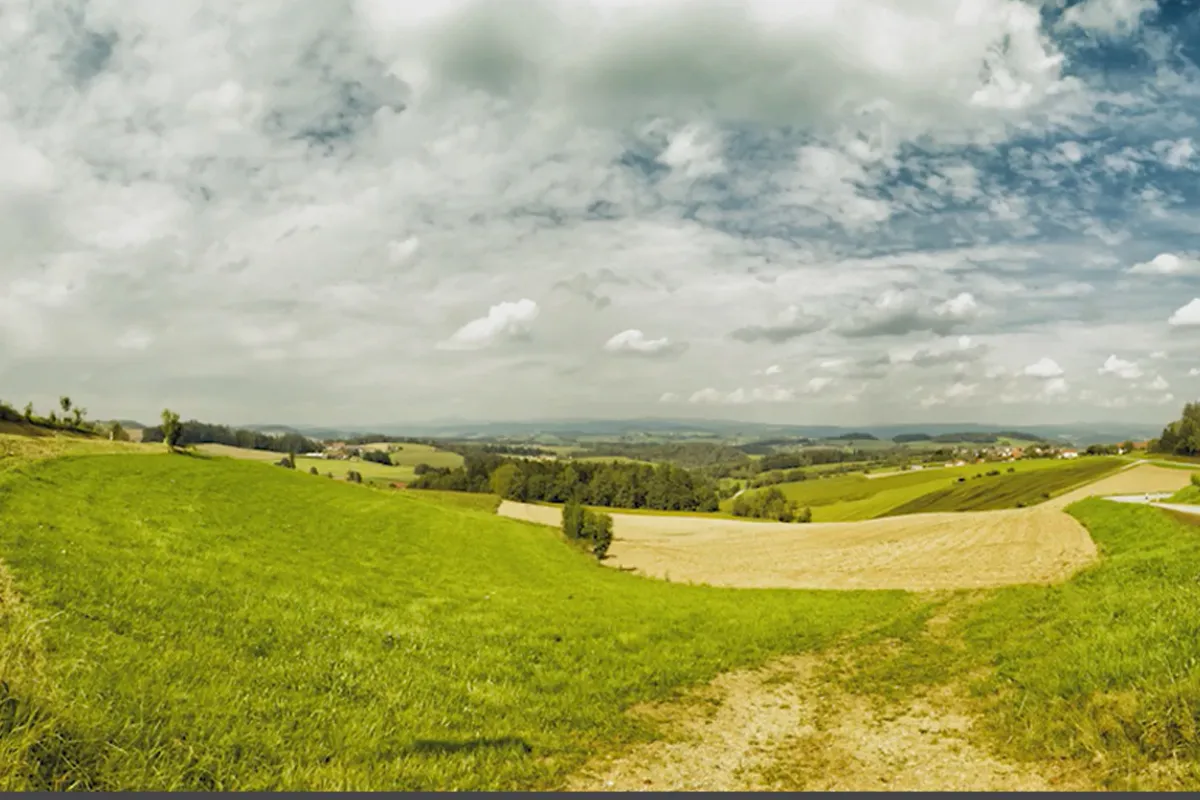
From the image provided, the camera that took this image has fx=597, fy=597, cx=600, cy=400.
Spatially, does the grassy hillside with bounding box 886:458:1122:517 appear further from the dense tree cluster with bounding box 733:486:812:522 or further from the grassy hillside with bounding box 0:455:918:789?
the grassy hillside with bounding box 0:455:918:789

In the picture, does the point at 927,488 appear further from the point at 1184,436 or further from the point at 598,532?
the point at 598,532

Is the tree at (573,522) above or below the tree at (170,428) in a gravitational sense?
below

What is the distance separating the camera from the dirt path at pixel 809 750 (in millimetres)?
9727

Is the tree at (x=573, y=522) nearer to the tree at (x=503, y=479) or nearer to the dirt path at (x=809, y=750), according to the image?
the dirt path at (x=809, y=750)

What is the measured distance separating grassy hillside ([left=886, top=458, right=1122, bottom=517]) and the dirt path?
365 ft

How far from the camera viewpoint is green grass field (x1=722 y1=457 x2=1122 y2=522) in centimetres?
11956

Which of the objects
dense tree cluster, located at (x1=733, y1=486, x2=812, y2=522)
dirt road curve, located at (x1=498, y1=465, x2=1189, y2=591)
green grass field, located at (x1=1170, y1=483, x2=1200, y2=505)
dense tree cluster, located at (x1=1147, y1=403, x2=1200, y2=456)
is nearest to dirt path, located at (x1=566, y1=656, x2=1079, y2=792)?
dirt road curve, located at (x1=498, y1=465, x2=1189, y2=591)

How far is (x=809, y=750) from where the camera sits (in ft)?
37.5

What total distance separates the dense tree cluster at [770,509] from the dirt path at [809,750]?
386 ft

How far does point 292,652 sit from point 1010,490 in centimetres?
13722

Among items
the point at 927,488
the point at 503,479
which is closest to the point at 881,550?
the point at 927,488

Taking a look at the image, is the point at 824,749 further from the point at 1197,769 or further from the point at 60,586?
the point at 60,586

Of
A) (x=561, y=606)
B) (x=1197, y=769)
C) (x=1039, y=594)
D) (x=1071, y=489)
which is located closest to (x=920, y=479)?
(x=1071, y=489)

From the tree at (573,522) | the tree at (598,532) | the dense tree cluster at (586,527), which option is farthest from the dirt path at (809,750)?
the tree at (573,522)
